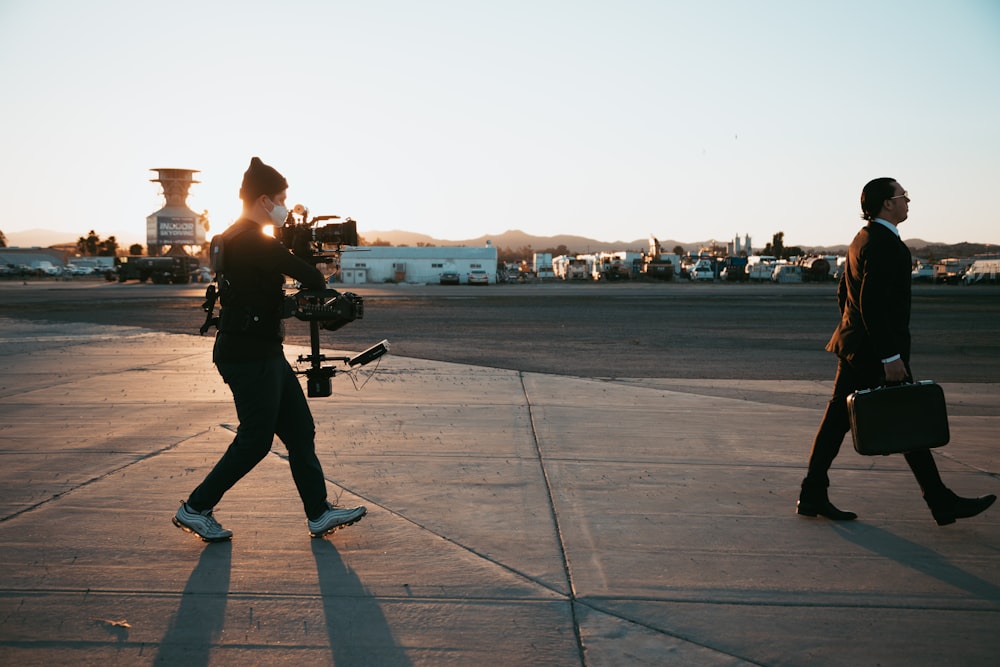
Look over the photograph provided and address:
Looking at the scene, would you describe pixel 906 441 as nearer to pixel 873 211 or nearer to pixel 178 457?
pixel 873 211

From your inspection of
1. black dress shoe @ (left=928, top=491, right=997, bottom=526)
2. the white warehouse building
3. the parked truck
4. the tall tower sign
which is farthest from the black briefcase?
the tall tower sign

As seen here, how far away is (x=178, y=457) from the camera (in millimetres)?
5926

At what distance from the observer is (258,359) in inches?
160

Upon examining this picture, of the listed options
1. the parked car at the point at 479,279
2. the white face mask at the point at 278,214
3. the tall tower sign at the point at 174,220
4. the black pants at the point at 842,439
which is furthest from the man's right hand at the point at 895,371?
the tall tower sign at the point at 174,220

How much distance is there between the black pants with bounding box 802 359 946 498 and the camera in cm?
455

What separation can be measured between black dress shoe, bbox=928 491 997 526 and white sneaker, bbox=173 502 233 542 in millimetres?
3794

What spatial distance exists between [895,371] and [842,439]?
60 cm

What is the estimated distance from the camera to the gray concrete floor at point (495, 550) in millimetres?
3170

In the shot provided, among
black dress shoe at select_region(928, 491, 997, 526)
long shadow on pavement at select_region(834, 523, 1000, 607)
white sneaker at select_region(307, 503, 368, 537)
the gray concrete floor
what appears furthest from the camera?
black dress shoe at select_region(928, 491, 997, 526)

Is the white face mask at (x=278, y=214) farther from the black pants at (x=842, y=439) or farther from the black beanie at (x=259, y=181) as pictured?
the black pants at (x=842, y=439)

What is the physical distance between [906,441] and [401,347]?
35.5ft

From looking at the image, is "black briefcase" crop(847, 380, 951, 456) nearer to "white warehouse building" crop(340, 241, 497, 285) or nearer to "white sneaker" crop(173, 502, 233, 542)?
"white sneaker" crop(173, 502, 233, 542)

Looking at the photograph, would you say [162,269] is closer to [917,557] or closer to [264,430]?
[264,430]

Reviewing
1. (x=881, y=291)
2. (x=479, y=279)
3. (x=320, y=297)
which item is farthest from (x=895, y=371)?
(x=479, y=279)
